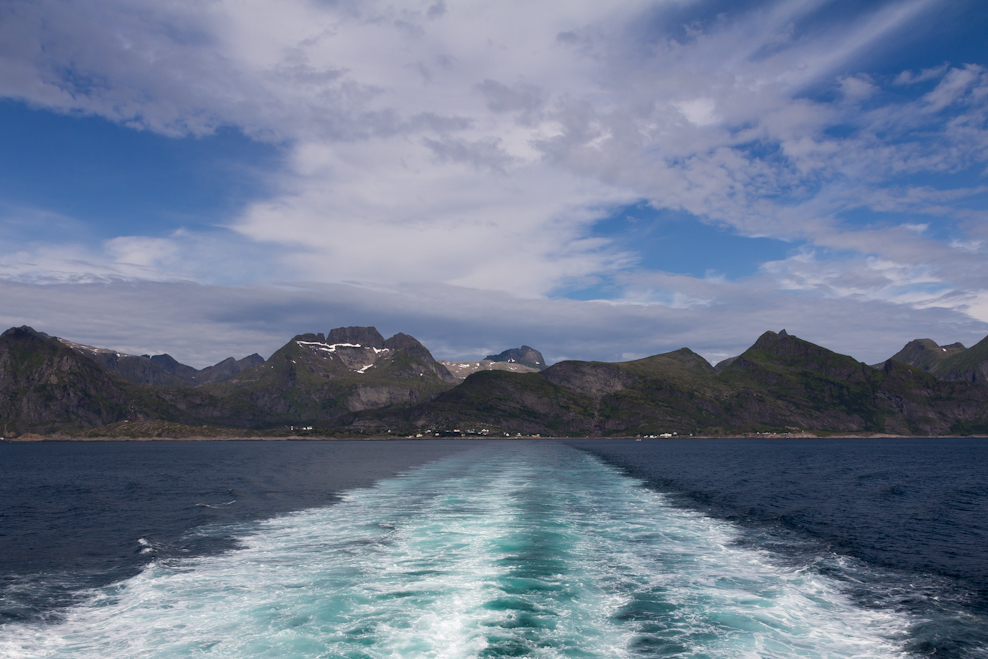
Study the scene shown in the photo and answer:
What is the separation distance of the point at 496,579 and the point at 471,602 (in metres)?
4.19

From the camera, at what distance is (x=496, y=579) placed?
102 ft

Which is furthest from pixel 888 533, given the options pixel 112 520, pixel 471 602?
pixel 112 520

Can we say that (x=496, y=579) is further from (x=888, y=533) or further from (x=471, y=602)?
(x=888, y=533)

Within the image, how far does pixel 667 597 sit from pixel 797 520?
33.8m

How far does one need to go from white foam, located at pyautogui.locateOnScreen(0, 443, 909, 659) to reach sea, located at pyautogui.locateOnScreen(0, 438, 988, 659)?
0.45 ft

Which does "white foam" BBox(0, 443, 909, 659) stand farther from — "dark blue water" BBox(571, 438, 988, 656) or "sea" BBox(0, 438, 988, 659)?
"dark blue water" BBox(571, 438, 988, 656)

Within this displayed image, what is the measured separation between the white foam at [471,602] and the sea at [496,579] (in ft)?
0.45

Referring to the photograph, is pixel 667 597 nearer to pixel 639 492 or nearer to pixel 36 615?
pixel 36 615

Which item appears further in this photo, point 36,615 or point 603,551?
point 603,551

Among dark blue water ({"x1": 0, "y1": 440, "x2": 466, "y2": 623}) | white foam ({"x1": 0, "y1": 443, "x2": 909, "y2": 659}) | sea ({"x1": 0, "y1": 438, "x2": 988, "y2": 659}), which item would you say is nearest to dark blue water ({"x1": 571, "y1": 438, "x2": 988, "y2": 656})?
sea ({"x1": 0, "y1": 438, "x2": 988, "y2": 659})

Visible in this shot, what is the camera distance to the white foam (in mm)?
22188

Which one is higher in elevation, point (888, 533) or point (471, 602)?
point (471, 602)

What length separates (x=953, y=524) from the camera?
2079 inches

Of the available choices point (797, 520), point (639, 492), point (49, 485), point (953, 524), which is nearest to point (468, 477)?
point (639, 492)
